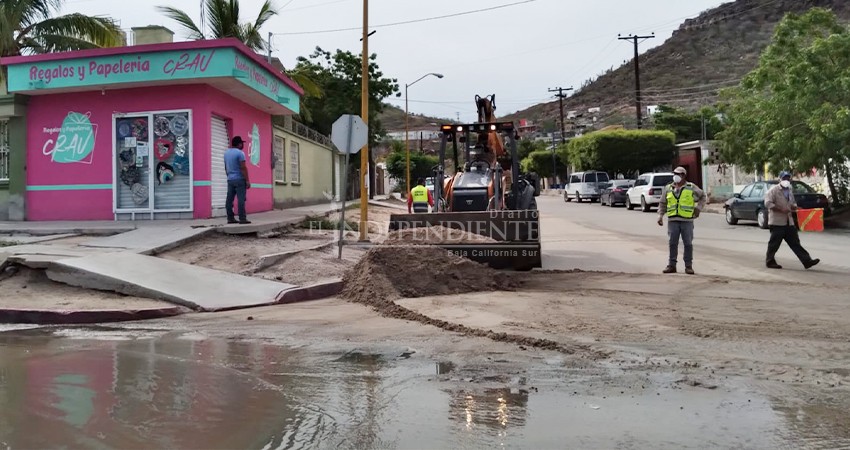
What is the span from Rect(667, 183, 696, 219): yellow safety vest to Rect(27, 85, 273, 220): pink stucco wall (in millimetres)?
9507

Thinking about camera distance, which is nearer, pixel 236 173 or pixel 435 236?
pixel 435 236

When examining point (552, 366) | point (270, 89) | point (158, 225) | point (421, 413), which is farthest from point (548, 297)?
point (270, 89)

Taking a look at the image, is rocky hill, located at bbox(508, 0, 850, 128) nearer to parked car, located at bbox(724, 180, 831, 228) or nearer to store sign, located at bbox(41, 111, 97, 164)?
parked car, located at bbox(724, 180, 831, 228)

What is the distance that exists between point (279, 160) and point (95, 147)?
6980mm

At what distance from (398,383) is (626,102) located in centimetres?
13553

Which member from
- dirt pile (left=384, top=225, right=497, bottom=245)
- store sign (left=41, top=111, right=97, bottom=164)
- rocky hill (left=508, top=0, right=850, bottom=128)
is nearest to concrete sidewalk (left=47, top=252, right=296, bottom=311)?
dirt pile (left=384, top=225, right=497, bottom=245)

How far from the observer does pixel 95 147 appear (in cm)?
1473

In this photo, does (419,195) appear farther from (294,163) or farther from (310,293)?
(310,293)

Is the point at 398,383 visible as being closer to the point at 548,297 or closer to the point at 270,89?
the point at 548,297

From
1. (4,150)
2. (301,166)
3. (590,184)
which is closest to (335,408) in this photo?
(4,150)

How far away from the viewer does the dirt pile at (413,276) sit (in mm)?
9008

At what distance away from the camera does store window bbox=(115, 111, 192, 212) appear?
14.3 metres

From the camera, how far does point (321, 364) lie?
18.2 feet

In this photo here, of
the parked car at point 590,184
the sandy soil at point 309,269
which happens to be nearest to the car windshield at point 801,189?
the sandy soil at point 309,269
